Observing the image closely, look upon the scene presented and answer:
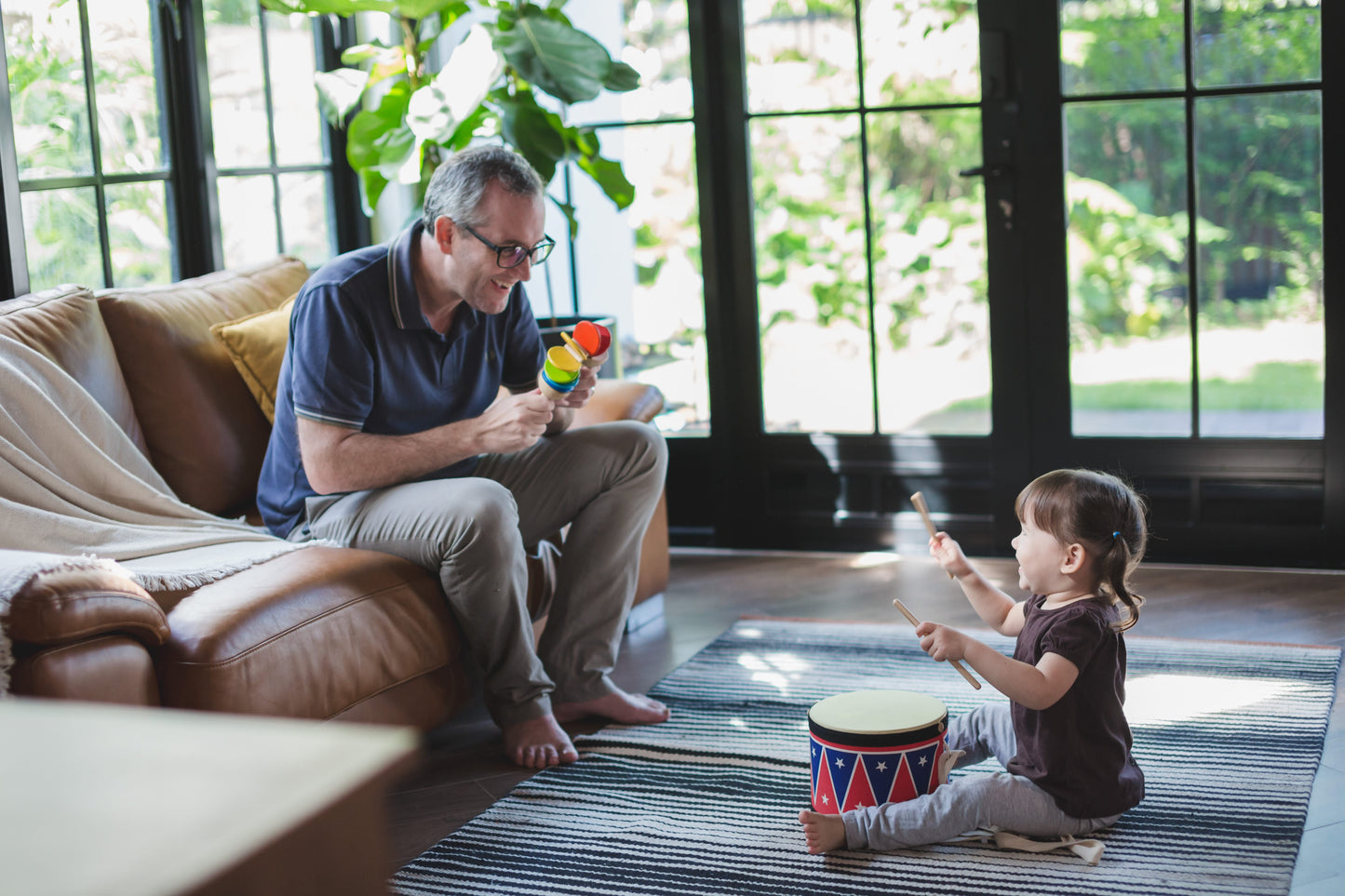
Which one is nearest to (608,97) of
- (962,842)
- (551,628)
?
(551,628)

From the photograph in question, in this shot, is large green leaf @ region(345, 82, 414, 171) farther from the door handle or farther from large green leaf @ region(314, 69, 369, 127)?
the door handle

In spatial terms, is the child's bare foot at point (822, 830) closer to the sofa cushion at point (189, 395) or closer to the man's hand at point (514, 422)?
the man's hand at point (514, 422)

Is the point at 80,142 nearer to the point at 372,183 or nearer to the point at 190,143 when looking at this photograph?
the point at 190,143

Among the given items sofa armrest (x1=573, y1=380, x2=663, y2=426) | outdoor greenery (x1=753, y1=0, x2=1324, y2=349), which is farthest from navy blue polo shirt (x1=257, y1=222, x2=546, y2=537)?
outdoor greenery (x1=753, y1=0, x2=1324, y2=349)

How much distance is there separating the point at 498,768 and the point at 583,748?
0.50 ft

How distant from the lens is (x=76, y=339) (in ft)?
7.84

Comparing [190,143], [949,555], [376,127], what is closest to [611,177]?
[376,127]

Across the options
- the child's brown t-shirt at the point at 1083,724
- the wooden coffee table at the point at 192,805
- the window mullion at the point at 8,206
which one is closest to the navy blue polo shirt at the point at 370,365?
the window mullion at the point at 8,206

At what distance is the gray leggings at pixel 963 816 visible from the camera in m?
1.85

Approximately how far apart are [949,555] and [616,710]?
2.53 feet

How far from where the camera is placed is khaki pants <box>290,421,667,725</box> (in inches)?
86.9

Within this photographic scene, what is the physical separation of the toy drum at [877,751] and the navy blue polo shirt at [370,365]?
912mm

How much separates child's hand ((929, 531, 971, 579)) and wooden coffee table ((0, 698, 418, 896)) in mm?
1431

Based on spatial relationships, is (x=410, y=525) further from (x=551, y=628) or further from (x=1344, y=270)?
(x=1344, y=270)
